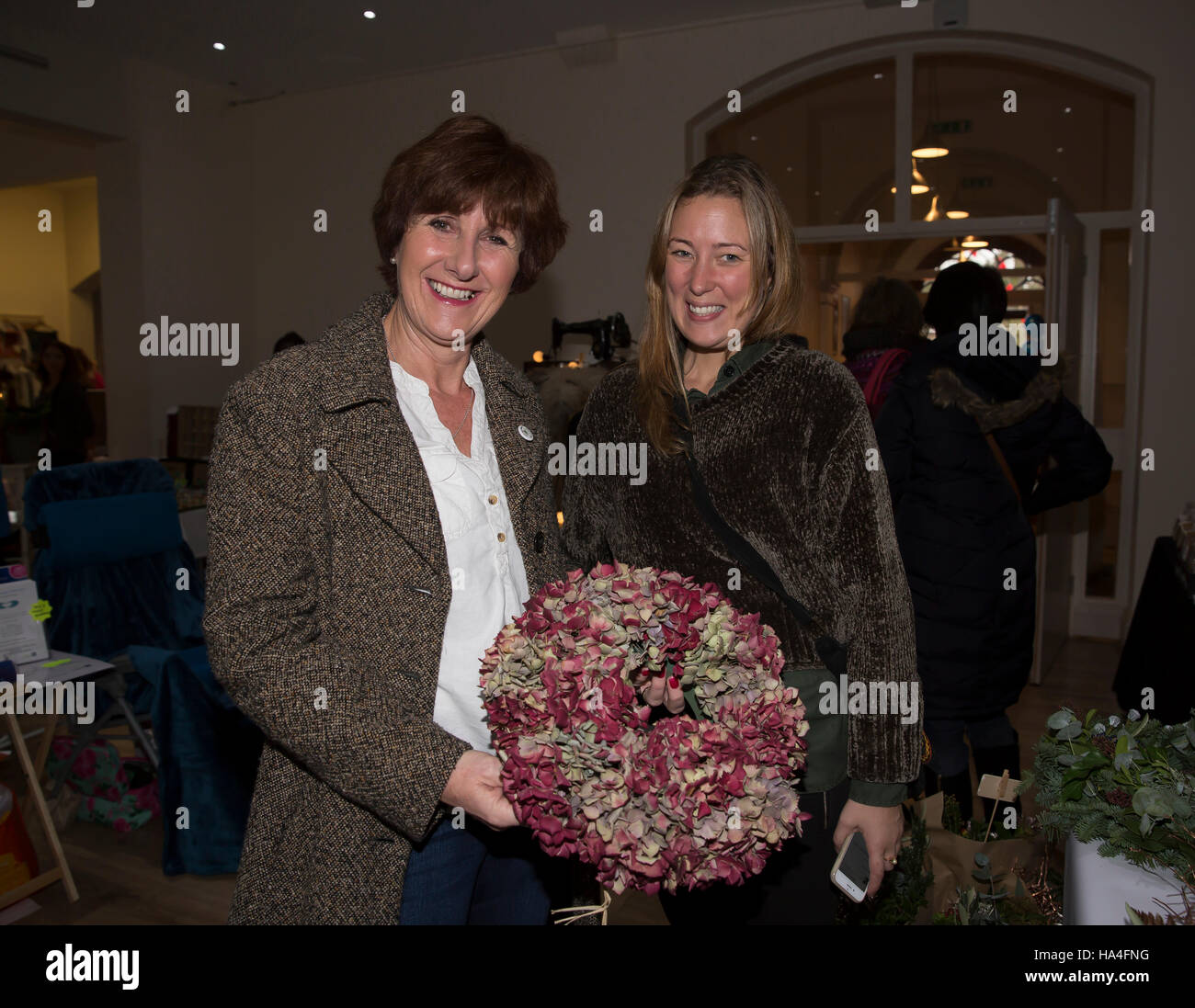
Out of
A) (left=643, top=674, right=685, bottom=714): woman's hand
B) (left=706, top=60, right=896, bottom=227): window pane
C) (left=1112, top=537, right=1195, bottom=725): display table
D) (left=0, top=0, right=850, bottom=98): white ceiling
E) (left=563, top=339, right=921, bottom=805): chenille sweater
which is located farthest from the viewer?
(left=706, top=60, right=896, bottom=227): window pane

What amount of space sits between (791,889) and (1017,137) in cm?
649

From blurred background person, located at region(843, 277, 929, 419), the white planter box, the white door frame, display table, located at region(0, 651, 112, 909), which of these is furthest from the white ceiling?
the white planter box

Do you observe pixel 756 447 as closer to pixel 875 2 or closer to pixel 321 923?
pixel 321 923

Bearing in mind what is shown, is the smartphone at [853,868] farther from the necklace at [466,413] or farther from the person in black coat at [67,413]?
the person in black coat at [67,413]

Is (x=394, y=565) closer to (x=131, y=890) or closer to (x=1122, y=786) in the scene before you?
(x=1122, y=786)

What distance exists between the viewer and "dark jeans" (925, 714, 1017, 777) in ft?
8.99

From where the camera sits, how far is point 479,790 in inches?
47.8

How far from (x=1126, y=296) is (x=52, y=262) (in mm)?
12089

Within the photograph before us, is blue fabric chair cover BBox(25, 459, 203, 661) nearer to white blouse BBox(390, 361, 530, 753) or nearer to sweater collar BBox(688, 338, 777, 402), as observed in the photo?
white blouse BBox(390, 361, 530, 753)

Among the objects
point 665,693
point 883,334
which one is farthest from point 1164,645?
point 665,693

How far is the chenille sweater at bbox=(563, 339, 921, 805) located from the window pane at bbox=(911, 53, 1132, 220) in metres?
5.84

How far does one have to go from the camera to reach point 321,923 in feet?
4.30

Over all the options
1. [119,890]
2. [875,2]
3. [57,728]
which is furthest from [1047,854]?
[875,2]

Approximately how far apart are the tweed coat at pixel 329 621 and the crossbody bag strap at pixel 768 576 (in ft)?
1.47
